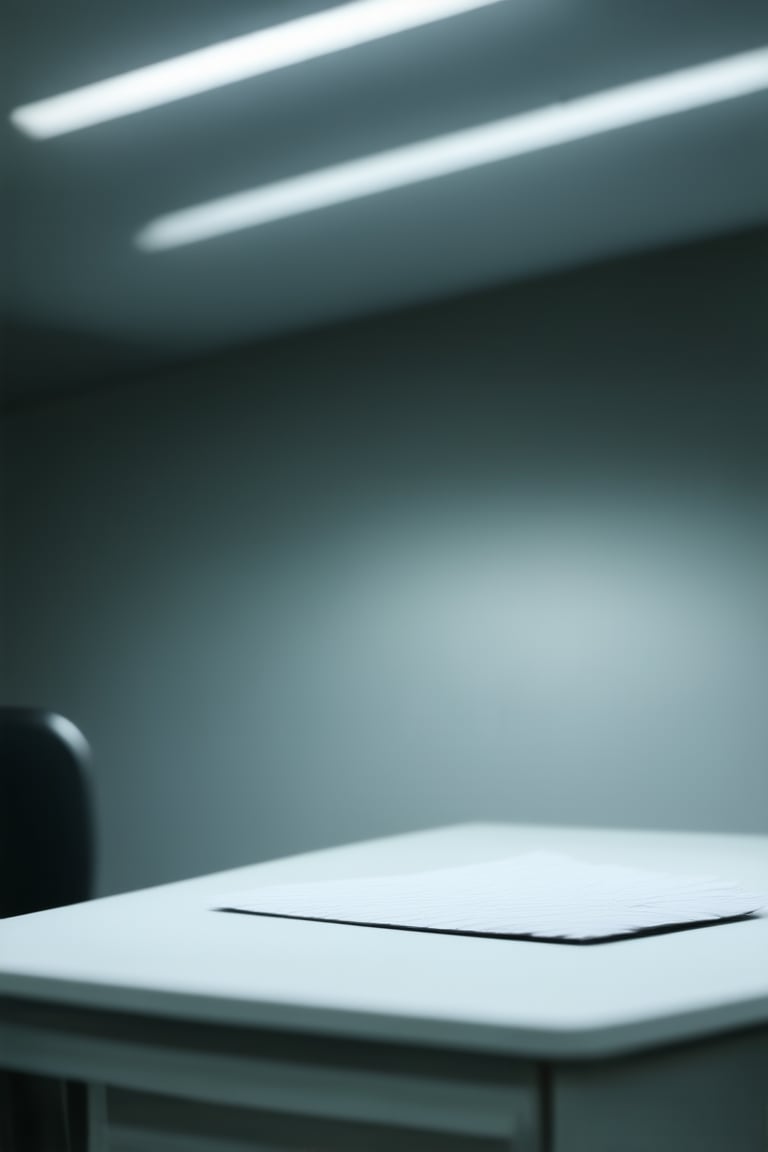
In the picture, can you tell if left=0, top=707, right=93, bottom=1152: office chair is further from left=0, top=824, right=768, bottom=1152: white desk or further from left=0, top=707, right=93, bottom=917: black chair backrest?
left=0, top=824, right=768, bottom=1152: white desk

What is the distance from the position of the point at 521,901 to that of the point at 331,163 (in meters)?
2.58

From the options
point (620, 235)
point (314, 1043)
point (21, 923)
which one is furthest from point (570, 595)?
point (314, 1043)

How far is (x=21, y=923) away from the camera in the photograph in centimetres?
146

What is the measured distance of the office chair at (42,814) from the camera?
1698mm

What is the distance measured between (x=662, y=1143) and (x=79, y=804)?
0.96 meters

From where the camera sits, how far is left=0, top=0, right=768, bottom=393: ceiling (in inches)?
111

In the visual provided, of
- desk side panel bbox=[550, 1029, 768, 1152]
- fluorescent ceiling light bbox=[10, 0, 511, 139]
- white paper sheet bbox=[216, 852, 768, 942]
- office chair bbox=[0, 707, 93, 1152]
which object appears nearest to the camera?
desk side panel bbox=[550, 1029, 768, 1152]

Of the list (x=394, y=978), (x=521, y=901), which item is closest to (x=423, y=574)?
(x=521, y=901)

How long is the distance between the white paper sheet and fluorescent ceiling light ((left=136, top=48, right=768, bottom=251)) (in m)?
2.09

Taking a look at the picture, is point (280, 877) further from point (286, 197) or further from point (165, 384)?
point (165, 384)

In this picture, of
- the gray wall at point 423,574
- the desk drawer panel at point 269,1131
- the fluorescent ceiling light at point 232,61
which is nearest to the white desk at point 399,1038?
the desk drawer panel at point 269,1131

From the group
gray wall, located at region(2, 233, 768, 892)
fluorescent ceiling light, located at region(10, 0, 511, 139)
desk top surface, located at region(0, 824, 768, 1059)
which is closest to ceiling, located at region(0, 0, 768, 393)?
fluorescent ceiling light, located at region(10, 0, 511, 139)

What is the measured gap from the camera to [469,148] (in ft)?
11.4

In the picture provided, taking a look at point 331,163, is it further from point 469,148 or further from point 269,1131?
point 269,1131
